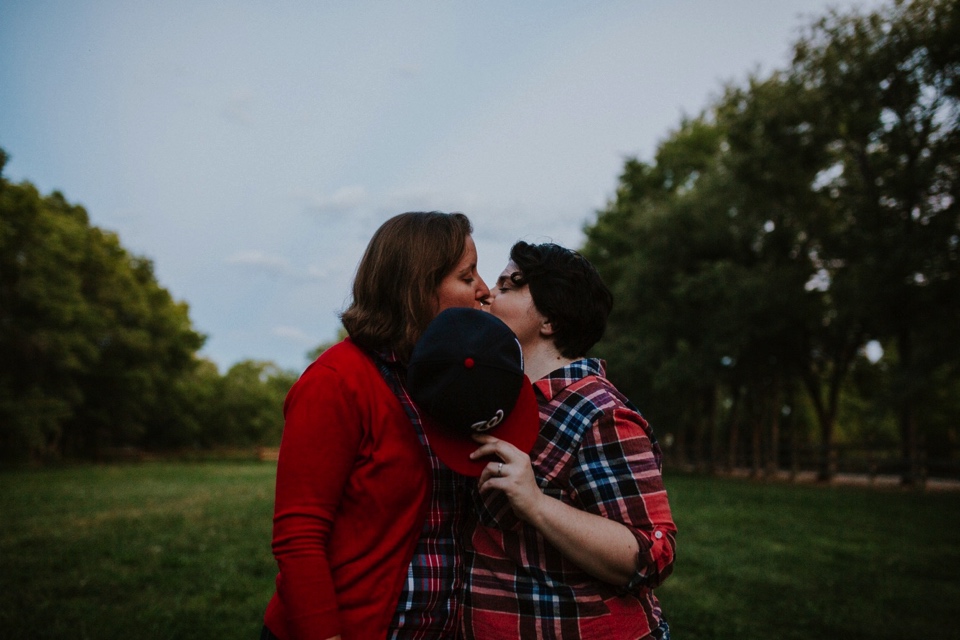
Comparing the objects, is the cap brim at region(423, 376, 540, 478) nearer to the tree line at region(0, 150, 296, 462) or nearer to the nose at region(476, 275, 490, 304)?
the nose at region(476, 275, 490, 304)

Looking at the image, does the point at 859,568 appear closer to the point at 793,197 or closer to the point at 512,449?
the point at 512,449

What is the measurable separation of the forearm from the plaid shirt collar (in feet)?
1.26

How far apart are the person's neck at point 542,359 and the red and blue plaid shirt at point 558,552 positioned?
0.64 ft

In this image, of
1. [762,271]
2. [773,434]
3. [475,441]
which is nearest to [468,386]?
[475,441]

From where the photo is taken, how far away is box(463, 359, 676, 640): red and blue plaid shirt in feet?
6.79

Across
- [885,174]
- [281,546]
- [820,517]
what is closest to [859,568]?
[820,517]

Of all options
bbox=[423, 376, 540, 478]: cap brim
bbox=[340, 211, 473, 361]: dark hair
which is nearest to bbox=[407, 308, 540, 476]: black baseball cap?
bbox=[423, 376, 540, 478]: cap brim

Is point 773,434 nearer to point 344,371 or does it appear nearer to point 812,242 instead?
point 812,242

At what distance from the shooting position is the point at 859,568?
28.1 ft

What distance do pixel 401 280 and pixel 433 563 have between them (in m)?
0.91

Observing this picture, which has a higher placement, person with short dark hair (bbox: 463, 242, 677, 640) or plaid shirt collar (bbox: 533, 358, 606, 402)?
plaid shirt collar (bbox: 533, 358, 606, 402)

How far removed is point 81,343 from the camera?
31453 millimetres

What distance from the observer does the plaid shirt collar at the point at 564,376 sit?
2.25 metres

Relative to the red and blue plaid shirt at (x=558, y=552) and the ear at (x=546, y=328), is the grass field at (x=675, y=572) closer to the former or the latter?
the red and blue plaid shirt at (x=558, y=552)
